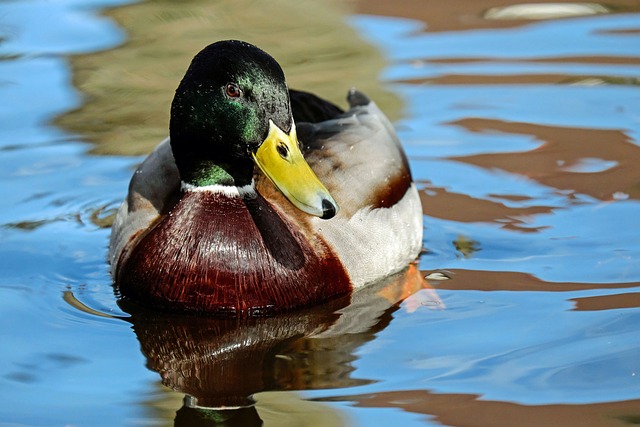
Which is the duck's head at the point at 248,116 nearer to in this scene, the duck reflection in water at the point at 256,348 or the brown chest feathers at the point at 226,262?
the brown chest feathers at the point at 226,262

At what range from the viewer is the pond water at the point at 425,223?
17.4 feet

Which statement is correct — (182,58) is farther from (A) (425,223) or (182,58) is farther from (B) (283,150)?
(B) (283,150)

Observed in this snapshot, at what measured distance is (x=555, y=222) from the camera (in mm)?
7312

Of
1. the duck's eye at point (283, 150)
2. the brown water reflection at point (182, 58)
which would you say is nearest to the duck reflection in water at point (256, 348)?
the duck's eye at point (283, 150)

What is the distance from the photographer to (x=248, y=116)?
591 cm

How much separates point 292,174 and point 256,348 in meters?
0.81

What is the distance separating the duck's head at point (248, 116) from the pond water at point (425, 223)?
0.74 m

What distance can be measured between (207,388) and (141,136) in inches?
151

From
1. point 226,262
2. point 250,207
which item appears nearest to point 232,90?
point 250,207

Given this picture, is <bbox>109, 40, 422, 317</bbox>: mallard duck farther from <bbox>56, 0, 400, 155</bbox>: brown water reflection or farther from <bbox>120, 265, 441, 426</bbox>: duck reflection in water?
<bbox>56, 0, 400, 155</bbox>: brown water reflection

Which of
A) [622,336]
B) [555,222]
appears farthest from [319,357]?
[555,222]

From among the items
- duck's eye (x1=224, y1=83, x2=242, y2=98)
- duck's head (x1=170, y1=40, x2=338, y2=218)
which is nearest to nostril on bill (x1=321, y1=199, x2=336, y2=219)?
duck's head (x1=170, y1=40, x2=338, y2=218)

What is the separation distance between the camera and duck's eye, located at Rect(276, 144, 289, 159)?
5.91 metres

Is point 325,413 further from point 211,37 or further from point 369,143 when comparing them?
point 211,37
